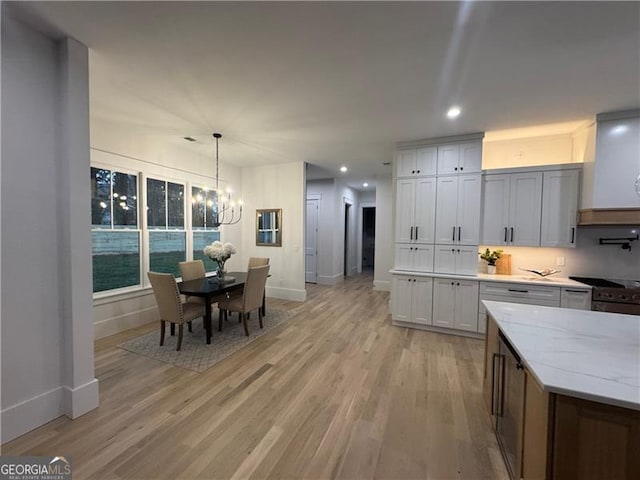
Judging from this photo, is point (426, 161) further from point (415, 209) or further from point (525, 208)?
point (525, 208)

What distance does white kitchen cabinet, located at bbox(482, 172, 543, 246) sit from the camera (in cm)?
360

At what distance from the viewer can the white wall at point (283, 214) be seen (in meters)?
5.55

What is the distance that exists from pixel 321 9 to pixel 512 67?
66.4 inches

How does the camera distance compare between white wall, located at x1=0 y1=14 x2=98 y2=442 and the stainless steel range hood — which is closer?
white wall, located at x1=0 y1=14 x2=98 y2=442

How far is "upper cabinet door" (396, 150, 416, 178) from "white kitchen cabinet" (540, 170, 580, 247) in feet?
5.59

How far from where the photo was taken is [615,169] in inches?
121

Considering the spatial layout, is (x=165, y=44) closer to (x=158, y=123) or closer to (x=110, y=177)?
(x=158, y=123)

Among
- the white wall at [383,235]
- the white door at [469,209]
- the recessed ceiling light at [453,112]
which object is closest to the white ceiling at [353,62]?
the recessed ceiling light at [453,112]

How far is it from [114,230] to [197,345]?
2094mm

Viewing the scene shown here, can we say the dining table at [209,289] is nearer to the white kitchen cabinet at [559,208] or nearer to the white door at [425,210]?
the white door at [425,210]

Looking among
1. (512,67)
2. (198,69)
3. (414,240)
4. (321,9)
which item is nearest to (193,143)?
(198,69)

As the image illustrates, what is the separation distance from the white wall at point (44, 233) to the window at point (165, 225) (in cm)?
236

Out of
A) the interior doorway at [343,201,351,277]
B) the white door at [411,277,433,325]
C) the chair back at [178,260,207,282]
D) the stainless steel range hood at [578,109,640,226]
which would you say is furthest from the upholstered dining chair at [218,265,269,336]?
the interior doorway at [343,201,351,277]

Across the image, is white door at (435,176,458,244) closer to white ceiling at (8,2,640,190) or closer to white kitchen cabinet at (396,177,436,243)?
white kitchen cabinet at (396,177,436,243)
